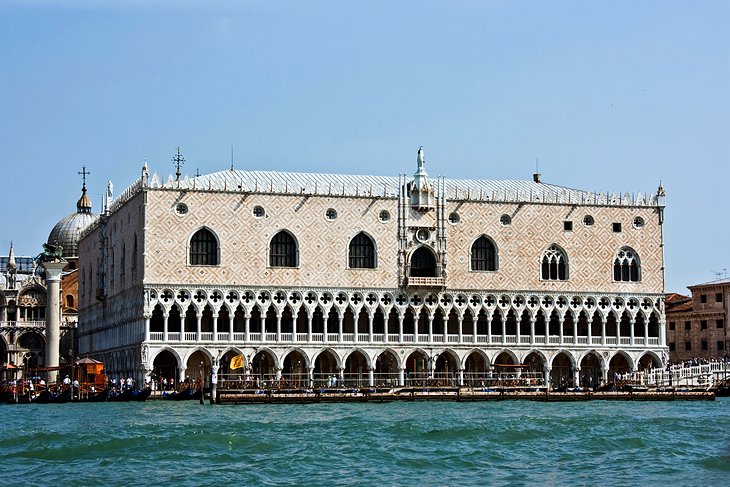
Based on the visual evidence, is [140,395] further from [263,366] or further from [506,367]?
[506,367]

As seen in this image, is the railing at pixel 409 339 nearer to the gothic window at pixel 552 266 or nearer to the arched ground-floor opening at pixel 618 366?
the arched ground-floor opening at pixel 618 366

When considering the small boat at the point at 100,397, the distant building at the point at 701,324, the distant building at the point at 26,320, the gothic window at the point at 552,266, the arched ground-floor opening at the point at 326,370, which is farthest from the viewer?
the distant building at the point at 26,320

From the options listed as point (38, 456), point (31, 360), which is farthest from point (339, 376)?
point (38, 456)

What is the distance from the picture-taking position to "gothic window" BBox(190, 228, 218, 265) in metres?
62.5

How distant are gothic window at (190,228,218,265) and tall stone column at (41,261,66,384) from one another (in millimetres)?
9602

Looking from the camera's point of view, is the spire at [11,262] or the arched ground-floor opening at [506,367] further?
the spire at [11,262]

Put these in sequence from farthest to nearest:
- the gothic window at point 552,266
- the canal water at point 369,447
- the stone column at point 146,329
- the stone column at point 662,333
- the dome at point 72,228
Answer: the dome at point 72,228 → the stone column at point 662,333 → the gothic window at point 552,266 → the stone column at point 146,329 → the canal water at point 369,447

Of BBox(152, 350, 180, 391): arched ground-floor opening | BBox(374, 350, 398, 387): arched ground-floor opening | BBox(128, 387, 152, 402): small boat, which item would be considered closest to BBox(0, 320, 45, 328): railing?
BBox(152, 350, 180, 391): arched ground-floor opening

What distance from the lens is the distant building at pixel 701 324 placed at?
8000 cm

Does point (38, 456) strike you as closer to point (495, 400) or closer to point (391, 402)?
point (391, 402)

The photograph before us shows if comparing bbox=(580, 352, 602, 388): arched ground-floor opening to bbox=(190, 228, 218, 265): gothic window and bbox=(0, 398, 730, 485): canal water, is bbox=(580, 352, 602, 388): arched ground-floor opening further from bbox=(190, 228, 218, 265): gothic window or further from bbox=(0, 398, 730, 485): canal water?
bbox=(0, 398, 730, 485): canal water

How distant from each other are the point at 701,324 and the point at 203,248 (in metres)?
31.5

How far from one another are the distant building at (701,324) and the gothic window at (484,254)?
18787mm

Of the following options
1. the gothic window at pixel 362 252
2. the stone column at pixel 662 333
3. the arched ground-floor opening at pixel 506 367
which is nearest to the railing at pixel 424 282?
the gothic window at pixel 362 252
